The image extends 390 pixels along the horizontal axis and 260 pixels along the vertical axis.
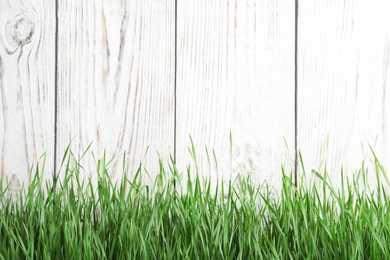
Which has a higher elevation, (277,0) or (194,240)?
(277,0)

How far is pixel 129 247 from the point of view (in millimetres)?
955

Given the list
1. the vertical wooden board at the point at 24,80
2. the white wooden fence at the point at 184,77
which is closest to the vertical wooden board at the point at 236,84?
the white wooden fence at the point at 184,77

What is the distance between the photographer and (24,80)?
1.22m

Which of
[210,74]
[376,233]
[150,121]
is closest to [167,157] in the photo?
[150,121]

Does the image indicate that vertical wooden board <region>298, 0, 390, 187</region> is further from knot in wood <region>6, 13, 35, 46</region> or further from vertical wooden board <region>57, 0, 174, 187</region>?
knot in wood <region>6, 13, 35, 46</region>

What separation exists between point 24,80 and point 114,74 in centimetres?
18

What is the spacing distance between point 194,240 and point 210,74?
1.25 ft

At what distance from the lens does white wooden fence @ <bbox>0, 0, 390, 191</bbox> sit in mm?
1219

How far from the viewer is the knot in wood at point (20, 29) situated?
3.99 feet

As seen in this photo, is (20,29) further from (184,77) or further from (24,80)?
(184,77)

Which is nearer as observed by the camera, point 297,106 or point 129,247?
point 129,247

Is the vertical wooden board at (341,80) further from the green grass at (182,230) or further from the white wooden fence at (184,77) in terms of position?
the green grass at (182,230)

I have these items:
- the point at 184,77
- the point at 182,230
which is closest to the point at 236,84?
the point at 184,77

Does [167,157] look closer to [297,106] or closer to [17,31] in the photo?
[297,106]
